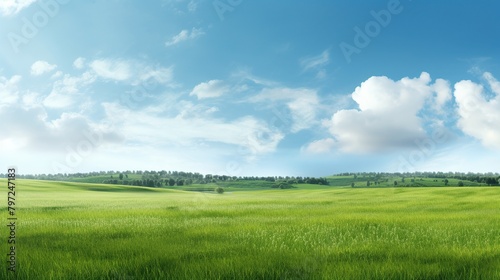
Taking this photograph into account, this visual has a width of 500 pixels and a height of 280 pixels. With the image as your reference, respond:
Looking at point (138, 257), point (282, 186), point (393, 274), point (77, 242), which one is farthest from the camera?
point (282, 186)

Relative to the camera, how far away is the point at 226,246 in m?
9.96

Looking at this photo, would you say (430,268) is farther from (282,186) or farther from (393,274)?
(282,186)

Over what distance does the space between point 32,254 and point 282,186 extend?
19163 centimetres

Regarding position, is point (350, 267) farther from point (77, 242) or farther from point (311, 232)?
point (77, 242)

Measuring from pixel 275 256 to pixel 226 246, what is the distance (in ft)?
5.96

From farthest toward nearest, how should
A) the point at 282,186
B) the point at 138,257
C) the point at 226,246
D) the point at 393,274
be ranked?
the point at 282,186 < the point at 226,246 < the point at 138,257 < the point at 393,274

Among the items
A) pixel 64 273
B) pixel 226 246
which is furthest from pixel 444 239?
pixel 64 273

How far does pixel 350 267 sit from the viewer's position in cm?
725

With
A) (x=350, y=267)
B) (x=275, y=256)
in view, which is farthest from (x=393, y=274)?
(x=275, y=256)

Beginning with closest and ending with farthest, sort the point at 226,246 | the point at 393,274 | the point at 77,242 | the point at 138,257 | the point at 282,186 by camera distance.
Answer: the point at 393,274
the point at 138,257
the point at 226,246
the point at 77,242
the point at 282,186

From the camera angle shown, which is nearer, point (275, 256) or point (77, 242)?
point (275, 256)

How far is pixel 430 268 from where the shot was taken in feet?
24.1

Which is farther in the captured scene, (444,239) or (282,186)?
(282,186)

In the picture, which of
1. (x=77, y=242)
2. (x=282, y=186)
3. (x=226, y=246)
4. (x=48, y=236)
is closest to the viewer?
(x=226, y=246)
